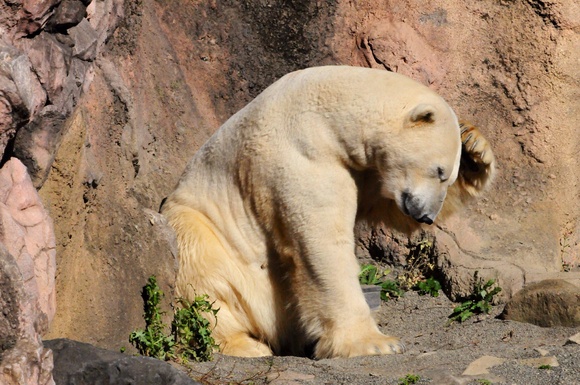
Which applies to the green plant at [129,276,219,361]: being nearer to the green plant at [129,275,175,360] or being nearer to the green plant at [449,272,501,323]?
the green plant at [129,275,175,360]

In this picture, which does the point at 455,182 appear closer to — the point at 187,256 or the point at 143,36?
the point at 187,256

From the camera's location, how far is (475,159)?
6672 mm

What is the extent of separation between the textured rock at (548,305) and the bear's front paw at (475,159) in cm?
84

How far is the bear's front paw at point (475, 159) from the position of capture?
659 cm

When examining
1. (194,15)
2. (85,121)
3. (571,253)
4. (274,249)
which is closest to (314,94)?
(274,249)

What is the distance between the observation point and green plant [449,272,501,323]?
6922mm

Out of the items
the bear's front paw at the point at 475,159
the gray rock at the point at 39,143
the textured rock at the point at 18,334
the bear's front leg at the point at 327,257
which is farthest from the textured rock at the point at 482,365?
the gray rock at the point at 39,143

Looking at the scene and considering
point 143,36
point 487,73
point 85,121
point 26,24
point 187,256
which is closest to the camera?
point 26,24

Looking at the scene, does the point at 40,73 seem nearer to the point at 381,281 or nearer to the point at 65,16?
the point at 65,16

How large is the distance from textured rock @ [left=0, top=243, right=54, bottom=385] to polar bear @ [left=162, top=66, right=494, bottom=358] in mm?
2514

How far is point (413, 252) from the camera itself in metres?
7.81

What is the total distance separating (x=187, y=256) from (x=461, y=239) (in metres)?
2.46

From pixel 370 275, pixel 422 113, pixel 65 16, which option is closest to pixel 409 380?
pixel 422 113

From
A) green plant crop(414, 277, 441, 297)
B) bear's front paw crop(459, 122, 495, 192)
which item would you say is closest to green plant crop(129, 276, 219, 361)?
bear's front paw crop(459, 122, 495, 192)
